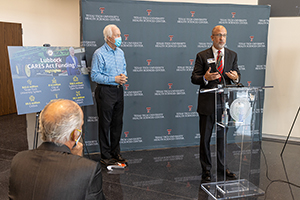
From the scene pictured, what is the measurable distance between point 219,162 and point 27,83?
2540mm

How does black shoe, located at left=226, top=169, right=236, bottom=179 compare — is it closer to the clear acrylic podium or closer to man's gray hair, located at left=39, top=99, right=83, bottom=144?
the clear acrylic podium

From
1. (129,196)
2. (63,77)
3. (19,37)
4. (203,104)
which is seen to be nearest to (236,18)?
(203,104)

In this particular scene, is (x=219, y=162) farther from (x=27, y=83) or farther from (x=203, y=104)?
(x=27, y=83)

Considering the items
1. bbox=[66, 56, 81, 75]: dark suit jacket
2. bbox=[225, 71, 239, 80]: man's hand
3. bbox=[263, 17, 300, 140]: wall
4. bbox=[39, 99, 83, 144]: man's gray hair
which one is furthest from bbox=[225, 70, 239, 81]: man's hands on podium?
bbox=[263, 17, 300, 140]: wall

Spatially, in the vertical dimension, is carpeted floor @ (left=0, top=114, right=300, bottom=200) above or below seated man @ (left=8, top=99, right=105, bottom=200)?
below

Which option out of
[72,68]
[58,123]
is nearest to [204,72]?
[72,68]

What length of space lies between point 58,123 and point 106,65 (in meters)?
2.19

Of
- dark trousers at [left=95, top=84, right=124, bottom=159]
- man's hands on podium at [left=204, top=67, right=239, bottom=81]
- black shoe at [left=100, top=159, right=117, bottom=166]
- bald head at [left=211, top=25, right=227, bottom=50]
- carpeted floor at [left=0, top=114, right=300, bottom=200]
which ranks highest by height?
bald head at [left=211, top=25, right=227, bottom=50]

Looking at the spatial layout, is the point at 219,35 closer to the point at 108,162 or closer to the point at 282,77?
the point at 108,162

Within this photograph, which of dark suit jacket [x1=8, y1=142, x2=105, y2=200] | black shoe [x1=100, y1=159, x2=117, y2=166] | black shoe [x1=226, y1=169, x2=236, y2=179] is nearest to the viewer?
dark suit jacket [x1=8, y1=142, x2=105, y2=200]

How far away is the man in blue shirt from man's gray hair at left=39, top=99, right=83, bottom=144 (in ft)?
6.75

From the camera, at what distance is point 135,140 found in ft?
13.7

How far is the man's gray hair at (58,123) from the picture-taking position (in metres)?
1.29

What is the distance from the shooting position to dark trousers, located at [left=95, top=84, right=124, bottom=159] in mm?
3422
